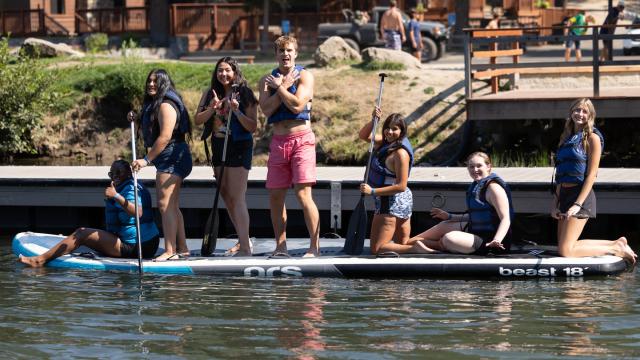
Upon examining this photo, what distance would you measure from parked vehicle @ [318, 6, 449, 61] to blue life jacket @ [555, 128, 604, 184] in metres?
16.8

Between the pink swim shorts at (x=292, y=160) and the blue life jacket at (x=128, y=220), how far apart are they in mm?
1168

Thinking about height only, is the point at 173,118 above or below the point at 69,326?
above

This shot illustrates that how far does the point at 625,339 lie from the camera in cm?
870

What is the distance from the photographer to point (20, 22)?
40.9 metres

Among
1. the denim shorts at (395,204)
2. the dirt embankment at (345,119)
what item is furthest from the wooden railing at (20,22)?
the denim shorts at (395,204)

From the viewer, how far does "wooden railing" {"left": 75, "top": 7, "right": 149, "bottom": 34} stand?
134 ft

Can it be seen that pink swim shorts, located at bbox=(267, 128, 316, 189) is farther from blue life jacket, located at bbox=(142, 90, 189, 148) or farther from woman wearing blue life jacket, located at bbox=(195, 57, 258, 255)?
blue life jacket, located at bbox=(142, 90, 189, 148)

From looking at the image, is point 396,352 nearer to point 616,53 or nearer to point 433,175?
point 433,175

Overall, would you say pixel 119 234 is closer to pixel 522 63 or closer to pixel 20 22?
pixel 522 63

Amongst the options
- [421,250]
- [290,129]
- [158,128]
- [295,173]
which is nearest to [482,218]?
[421,250]

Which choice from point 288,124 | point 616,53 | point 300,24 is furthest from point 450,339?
point 300,24

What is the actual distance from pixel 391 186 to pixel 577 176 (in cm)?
162

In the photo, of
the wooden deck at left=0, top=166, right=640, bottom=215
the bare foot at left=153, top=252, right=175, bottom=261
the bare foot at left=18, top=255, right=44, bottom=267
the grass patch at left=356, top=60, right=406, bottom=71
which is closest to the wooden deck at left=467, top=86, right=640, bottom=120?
the wooden deck at left=0, top=166, right=640, bottom=215

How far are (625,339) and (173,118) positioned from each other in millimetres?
4497
